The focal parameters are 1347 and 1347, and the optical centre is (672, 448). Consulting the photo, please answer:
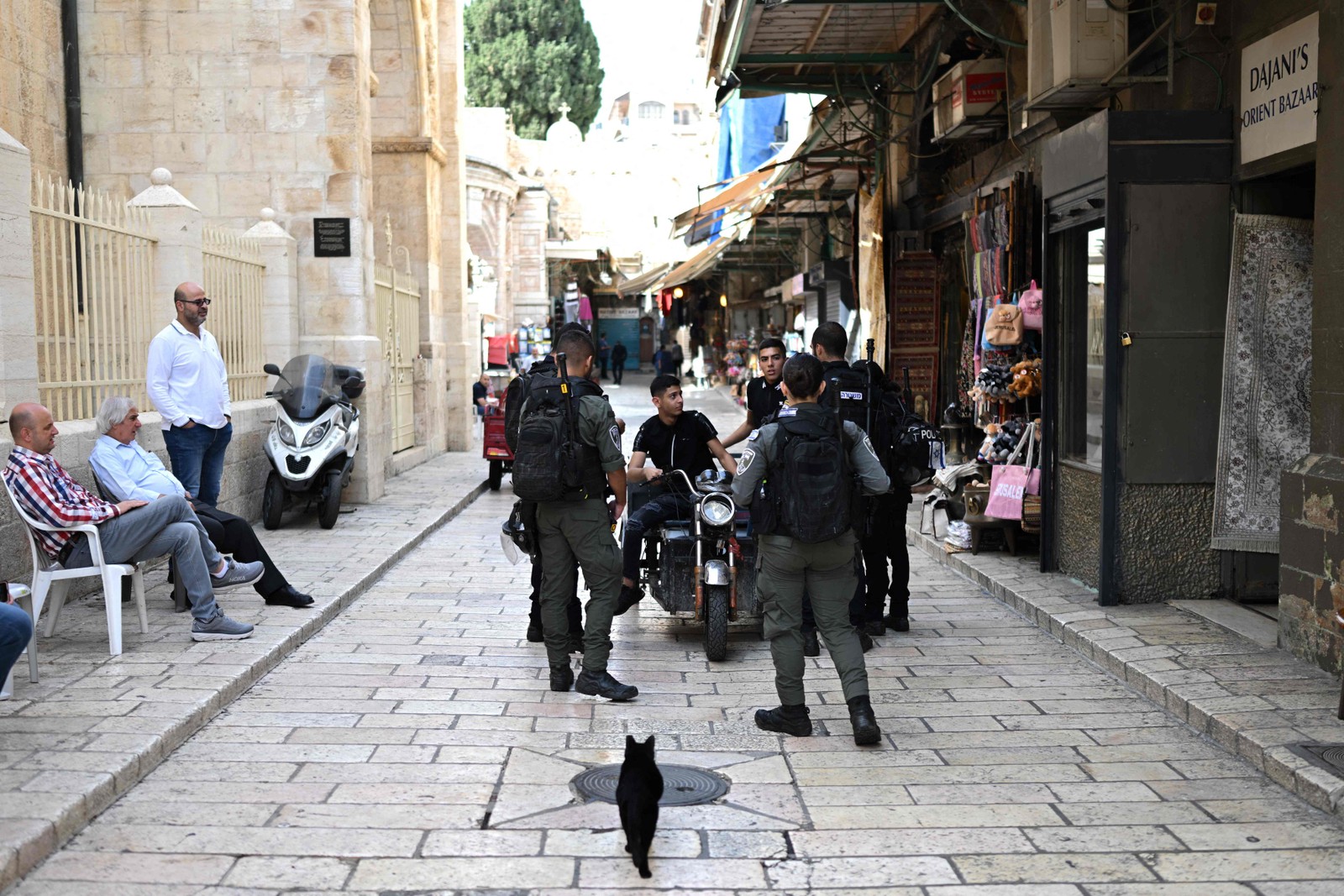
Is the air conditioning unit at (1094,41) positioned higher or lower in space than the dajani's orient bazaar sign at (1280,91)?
higher

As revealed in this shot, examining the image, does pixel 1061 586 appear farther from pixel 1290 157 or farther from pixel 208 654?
pixel 208 654

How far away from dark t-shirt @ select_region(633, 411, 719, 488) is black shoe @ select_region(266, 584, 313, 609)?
2.21 meters

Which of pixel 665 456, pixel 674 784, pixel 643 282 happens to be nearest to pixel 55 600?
pixel 665 456

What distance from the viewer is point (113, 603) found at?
21.3 feet

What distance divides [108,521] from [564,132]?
50140 millimetres

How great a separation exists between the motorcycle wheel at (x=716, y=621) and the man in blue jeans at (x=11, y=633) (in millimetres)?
3281

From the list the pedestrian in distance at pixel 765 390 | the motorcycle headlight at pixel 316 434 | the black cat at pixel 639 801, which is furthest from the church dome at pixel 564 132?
the black cat at pixel 639 801

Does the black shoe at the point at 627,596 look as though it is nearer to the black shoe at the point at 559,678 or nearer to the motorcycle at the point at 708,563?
the motorcycle at the point at 708,563

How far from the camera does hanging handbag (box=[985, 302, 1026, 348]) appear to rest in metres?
9.55

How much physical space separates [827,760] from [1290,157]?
13.2ft

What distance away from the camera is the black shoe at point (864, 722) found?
5.47 m

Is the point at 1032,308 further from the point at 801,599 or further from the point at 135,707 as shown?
the point at 135,707

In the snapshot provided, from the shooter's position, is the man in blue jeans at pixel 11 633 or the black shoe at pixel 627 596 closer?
the man in blue jeans at pixel 11 633

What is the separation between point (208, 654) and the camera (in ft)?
21.9
